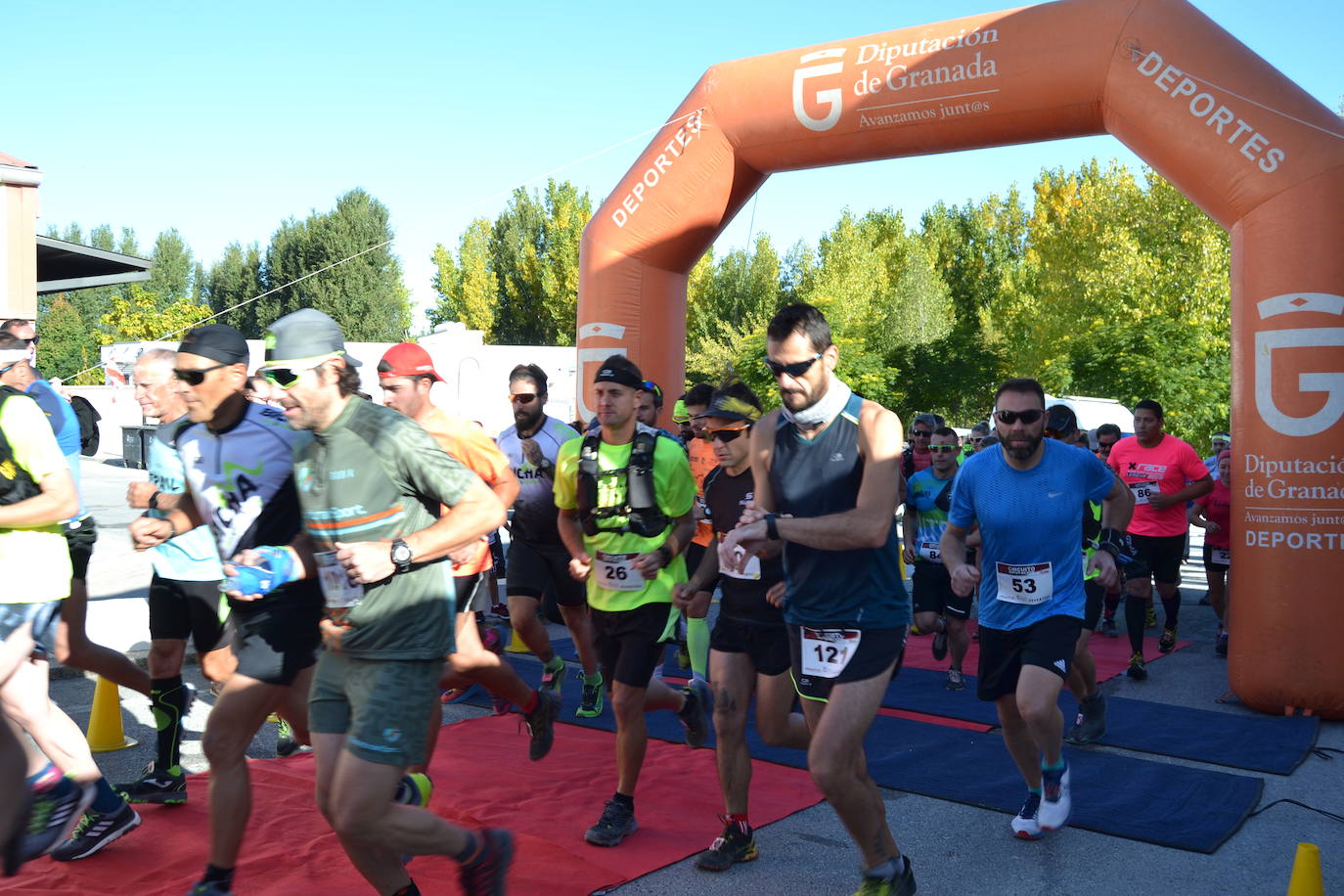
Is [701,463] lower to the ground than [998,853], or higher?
higher

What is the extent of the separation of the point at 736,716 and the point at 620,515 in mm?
1059

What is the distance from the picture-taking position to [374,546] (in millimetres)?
3160

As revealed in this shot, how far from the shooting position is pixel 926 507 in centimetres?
872

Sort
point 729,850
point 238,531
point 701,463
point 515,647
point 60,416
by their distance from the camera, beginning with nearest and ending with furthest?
point 238,531
point 729,850
point 60,416
point 701,463
point 515,647

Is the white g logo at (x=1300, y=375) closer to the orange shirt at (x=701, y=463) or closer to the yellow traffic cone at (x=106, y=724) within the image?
the orange shirt at (x=701, y=463)

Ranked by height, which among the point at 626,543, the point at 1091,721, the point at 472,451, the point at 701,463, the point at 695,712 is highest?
the point at 472,451

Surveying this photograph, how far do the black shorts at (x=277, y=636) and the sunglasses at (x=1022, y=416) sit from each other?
3.00 meters

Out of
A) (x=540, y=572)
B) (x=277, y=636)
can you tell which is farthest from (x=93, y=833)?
(x=540, y=572)

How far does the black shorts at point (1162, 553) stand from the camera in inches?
359

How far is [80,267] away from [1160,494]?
13806 millimetres

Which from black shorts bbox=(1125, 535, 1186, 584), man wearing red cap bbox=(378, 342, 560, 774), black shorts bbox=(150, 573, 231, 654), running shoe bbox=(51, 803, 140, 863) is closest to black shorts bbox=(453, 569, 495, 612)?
man wearing red cap bbox=(378, 342, 560, 774)

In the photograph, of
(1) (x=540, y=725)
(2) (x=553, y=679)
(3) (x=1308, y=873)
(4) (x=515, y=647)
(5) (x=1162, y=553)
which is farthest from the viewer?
(5) (x=1162, y=553)

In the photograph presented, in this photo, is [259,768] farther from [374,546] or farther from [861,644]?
[861,644]

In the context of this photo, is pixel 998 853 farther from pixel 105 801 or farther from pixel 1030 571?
pixel 105 801
